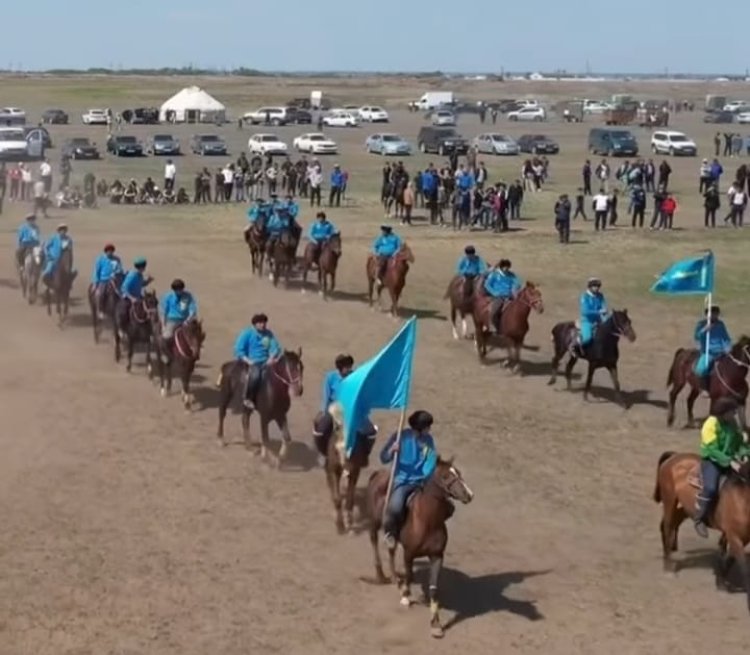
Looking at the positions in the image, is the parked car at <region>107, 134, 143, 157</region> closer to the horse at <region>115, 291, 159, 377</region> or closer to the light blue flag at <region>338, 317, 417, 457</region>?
the horse at <region>115, 291, 159, 377</region>

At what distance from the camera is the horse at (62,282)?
27562 mm

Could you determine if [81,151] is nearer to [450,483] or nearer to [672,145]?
[672,145]

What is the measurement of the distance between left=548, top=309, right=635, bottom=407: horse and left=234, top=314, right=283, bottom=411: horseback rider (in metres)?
6.43

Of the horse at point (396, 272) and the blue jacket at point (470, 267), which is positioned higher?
the blue jacket at point (470, 267)

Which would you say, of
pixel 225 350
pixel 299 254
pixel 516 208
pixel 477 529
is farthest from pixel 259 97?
pixel 477 529

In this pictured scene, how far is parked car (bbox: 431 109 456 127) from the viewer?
8936 centimetres

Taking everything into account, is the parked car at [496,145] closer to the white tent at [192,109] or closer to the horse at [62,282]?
the white tent at [192,109]

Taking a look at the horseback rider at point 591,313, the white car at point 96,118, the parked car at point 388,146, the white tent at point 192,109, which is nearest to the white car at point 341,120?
the white tent at point 192,109

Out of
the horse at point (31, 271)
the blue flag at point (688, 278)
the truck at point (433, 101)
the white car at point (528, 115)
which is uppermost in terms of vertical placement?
the truck at point (433, 101)

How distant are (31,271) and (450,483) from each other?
19.0 meters

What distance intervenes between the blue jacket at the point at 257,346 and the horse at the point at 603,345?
6.43 metres

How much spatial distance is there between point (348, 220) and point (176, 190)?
1051 centimetres

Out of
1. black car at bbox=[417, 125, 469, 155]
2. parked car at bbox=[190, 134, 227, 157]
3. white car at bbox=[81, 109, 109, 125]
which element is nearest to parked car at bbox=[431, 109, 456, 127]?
black car at bbox=[417, 125, 469, 155]

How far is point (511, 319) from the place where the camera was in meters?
24.3
